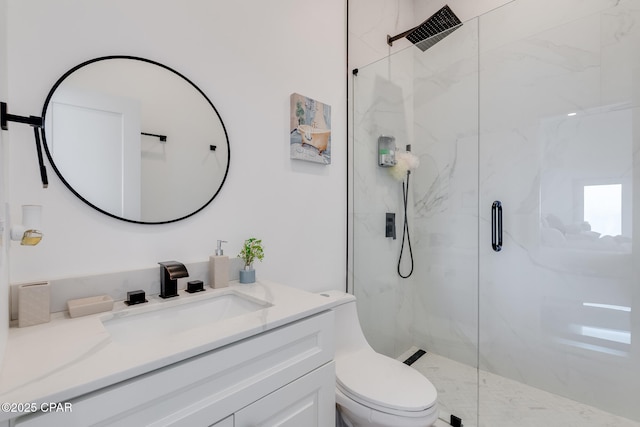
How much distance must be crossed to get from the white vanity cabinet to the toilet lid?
24 cm

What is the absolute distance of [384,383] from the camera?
130cm

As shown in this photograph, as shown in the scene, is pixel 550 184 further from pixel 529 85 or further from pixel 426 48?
pixel 426 48

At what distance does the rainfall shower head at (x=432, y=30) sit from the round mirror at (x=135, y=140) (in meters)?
1.62

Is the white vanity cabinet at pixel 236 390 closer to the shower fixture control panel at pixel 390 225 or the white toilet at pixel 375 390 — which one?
the white toilet at pixel 375 390

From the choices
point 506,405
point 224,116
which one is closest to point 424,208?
point 506,405

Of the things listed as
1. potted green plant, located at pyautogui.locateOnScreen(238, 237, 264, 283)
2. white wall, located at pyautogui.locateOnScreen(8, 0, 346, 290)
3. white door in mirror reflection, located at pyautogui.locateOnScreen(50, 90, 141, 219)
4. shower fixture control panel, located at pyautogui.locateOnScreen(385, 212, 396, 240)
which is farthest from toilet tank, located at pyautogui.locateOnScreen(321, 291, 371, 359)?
white door in mirror reflection, located at pyautogui.locateOnScreen(50, 90, 141, 219)

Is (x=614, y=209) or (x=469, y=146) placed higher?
(x=469, y=146)

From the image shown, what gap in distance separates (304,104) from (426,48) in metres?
1.33

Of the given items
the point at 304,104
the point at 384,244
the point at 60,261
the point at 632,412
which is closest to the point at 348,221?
the point at 384,244

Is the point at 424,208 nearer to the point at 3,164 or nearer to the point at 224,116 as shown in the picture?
the point at 224,116

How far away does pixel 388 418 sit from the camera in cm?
115

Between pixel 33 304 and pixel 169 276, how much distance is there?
1.15 ft

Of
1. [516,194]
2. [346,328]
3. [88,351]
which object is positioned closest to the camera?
[88,351]

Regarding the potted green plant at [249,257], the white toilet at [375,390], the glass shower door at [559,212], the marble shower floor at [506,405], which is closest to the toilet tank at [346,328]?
the white toilet at [375,390]
